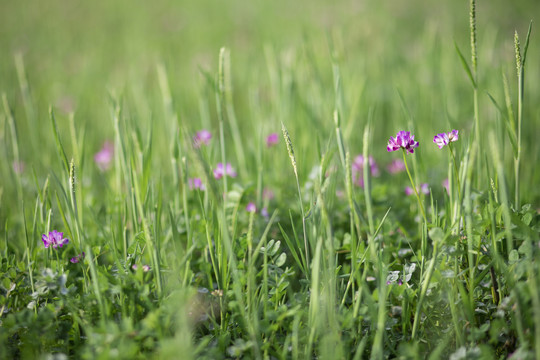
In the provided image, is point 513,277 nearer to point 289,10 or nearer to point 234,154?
point 234,154

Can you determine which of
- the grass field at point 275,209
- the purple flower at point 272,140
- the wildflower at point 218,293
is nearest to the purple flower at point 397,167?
the grass field at point 275,209

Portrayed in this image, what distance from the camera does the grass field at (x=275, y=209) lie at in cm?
97

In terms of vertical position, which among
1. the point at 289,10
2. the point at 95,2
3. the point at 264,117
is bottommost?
the point at 264,117

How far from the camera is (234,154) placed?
8.39ft

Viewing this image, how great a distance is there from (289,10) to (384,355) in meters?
5.97

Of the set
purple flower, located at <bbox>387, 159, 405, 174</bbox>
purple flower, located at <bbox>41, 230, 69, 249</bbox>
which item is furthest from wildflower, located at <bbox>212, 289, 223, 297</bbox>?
purple flower, located at <bbox>387, 159, 405, 174</bbox>

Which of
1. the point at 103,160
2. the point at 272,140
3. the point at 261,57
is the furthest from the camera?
the point at 261,57

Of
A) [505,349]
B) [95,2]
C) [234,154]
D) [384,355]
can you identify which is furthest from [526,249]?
[95,2]

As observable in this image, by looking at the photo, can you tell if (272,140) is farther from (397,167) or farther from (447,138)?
(447,138)

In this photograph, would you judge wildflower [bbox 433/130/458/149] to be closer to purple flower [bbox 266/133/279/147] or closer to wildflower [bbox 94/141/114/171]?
purple flower [bbox 266/133/279/147]

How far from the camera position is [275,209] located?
168 centimetres

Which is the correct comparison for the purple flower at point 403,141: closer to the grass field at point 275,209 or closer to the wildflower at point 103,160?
the grass field at point 275,209

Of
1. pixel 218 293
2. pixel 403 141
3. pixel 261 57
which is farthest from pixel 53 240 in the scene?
pixel 261 57

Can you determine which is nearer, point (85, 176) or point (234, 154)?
point (85, 176)
